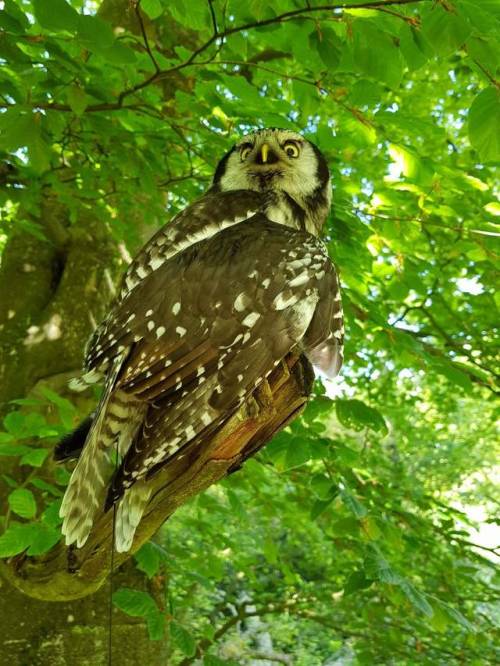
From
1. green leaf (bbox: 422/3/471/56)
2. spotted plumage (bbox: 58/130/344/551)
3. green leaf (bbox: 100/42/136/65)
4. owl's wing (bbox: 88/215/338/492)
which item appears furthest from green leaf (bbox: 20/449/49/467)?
green leaf (bbox: 422/3/471/56)

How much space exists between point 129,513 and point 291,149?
1920 mm

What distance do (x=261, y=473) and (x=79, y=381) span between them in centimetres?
192

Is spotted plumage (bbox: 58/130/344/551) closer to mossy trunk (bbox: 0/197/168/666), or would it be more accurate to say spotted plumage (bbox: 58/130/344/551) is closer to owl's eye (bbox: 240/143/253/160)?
owl's eye (bbox: 240/143/253/160)

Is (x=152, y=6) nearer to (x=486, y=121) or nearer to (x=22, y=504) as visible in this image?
(x=486, y=121)

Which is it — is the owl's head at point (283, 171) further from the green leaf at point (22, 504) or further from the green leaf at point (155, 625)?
the green leaf at point (155, 625)

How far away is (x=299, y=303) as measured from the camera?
6.15ft

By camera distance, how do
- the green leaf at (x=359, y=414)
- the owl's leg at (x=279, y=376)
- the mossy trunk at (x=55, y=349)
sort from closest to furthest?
1. the owl's leg at (x=279, y=376)
2. the green leaf at (x=359, y=414)
3. the mossy trunk at (x=55, y=349)

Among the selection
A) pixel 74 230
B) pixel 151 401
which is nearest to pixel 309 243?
pixel 151 401

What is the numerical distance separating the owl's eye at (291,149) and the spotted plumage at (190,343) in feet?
2.69

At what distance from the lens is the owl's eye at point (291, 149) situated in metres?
2.92

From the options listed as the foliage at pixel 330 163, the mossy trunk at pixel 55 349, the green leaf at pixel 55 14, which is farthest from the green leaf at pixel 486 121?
the mossy trunk at pixel 55 349

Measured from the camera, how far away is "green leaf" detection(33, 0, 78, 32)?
4.66 ft

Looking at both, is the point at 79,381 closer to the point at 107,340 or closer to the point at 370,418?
the point at 107,340

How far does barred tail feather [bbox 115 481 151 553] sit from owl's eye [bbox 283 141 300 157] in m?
1.80
